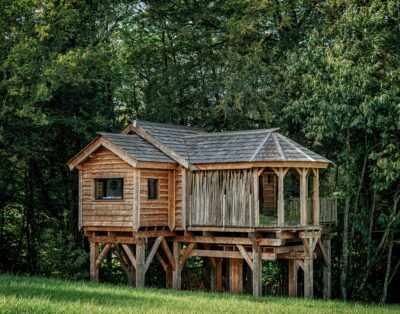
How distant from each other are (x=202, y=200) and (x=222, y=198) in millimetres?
1030

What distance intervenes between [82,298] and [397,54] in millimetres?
17322

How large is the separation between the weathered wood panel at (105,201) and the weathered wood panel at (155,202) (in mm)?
483

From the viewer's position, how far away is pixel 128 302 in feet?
76.8

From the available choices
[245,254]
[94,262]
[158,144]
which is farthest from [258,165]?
[94,262]

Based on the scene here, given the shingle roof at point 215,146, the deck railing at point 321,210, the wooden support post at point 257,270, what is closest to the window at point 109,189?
the shingle roof at point 215,146

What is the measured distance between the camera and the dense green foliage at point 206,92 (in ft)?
104

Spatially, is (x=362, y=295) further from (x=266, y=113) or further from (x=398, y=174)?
(x=266, y=113)

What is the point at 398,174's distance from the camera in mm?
30188

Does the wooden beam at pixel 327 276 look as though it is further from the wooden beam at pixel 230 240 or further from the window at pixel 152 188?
the window at pixel 152 188

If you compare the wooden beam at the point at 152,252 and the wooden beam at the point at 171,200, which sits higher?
the wooden beam at the point at 171,200

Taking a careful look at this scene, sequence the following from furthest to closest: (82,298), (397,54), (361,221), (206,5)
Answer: (206,5) → (361,221) → (397,54) → (82,298)

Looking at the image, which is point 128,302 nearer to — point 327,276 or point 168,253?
point 168,253

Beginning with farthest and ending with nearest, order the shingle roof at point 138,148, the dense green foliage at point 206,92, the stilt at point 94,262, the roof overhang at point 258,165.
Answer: the stilt at point 94,262
the dense green foliage at point 206,92
the shingle roof at point 138,148
the roof overhang at point 258,165

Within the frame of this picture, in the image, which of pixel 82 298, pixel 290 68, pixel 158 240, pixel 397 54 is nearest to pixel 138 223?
pixel 158 240
